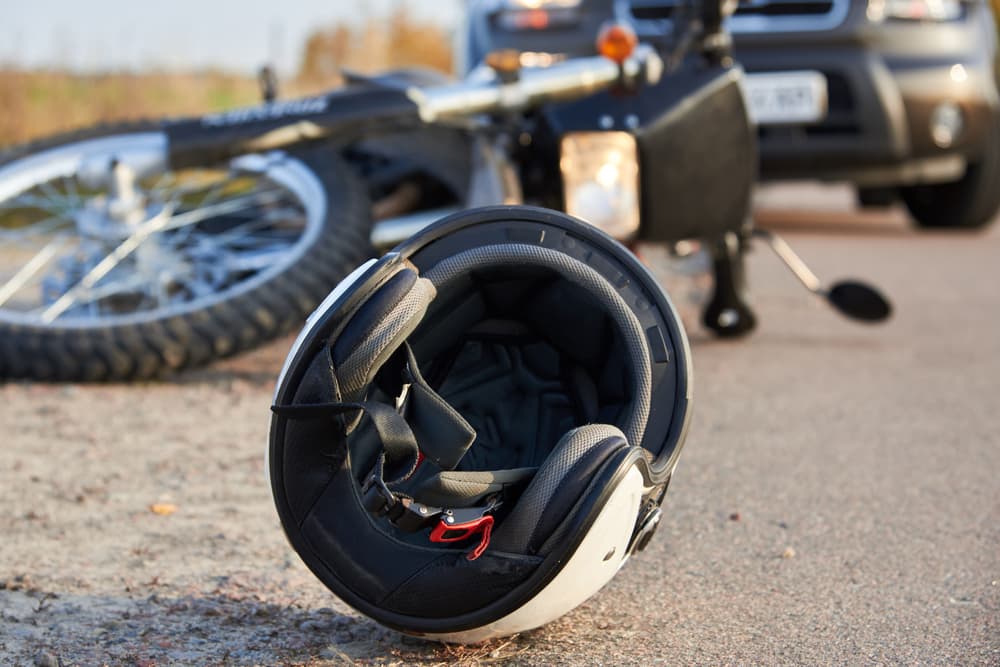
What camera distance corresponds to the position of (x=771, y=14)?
604 centimetres

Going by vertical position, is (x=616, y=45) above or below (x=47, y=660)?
above

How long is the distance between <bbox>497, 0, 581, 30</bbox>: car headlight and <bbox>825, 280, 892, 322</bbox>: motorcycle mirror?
6.45 feet

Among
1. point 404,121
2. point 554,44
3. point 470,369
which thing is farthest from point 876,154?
point 470,369

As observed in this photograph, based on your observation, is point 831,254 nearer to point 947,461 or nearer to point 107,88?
point 947,461

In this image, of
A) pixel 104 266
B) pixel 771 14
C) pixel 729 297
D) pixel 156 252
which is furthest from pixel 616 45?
pixel 771 14

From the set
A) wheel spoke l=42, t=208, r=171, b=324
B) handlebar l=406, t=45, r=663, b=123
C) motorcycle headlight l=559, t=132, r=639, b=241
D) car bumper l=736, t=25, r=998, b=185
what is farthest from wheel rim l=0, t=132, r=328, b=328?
car bumper l=736, t=25, r=998, b=185

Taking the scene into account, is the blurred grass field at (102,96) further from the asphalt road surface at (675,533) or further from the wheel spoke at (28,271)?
the asphalt road surface at (675,533)

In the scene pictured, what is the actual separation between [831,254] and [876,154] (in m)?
1.10

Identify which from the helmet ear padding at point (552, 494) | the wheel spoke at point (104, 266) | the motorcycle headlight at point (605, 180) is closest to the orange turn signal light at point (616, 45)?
the motorcycle headlight at point (605, 180)

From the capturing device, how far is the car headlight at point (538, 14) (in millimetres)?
5617

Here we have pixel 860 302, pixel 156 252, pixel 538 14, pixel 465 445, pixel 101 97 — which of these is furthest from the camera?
pixel 101 97

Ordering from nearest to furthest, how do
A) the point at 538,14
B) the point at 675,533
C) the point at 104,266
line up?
the point at 675,533 → the point at 104,266 → the point at 538,14

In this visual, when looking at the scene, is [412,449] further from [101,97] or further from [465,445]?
[101,97]

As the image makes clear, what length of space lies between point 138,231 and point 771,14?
345 centimetres
